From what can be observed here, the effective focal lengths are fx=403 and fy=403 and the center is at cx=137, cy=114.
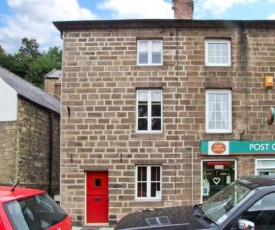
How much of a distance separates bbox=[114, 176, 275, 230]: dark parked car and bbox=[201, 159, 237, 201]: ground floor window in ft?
29.0

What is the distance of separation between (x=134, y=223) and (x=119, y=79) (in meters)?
9.94

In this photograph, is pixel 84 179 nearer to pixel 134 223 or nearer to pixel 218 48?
pixel 218 48

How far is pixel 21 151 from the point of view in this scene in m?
15.5

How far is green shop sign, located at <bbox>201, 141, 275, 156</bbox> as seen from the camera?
47.3 ft

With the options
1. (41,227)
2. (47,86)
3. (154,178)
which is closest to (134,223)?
(41,227)

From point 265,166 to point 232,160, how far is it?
1202 mm

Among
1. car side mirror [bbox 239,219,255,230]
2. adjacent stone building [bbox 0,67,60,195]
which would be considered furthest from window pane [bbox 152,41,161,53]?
car side mirror [bbox 239,219,255,230]

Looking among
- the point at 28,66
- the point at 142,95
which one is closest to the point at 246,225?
the point at 142,95

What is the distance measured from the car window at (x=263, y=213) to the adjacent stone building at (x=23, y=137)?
39.1ft

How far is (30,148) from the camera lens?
16.4 metres

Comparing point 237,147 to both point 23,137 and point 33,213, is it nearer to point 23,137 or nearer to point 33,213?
point 23,137

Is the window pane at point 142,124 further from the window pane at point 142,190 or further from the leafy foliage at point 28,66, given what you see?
the leafy foliage at point 28,66

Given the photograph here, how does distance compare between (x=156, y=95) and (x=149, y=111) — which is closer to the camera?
(x=149, y=111)

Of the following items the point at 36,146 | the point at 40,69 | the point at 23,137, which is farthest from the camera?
the point at 40,69
